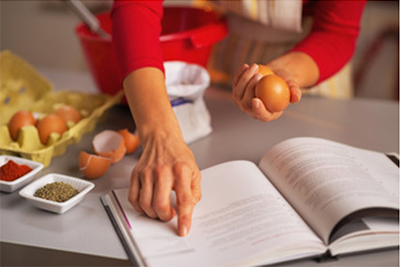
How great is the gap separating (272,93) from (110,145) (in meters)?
0.36

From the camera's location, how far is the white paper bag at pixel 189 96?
3.34 feet

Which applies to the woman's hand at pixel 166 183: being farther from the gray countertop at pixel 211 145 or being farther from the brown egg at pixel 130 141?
the brown egg at pixel 130 141

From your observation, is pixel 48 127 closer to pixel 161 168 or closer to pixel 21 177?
pixel 21 177

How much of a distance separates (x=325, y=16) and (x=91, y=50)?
Result: 571 millimetres

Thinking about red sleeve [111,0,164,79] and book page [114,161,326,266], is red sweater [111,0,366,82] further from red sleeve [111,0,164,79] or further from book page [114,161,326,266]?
book page [114,161,326,266]

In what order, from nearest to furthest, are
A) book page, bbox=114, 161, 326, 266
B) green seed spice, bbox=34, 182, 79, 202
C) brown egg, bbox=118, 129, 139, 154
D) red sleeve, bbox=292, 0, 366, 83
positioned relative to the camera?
1. book page, bbox=114, 161, 326, 266
2. green seed spice, bbox=34, 182, 79, 202
3. brown egg, bbox=118, 129, 139, 154
4. red sleeve, bbox=292, 0, 366, 83

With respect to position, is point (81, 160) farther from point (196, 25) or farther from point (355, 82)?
point (355, 82)

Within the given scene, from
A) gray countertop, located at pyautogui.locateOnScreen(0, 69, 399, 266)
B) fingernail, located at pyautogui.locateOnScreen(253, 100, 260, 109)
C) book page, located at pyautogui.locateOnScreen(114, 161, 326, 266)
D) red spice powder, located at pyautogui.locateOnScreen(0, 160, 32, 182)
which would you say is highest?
fingernail, located at pyautogui.locateOnScreen(253, 100, 260, 109)

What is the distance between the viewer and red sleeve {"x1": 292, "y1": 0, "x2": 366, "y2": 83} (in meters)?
1.07

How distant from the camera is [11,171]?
0.82 meters

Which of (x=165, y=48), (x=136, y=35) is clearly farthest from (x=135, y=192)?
(x=165, y=48)

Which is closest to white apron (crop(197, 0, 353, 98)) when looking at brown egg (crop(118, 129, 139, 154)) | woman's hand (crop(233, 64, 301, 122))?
woman's hand (crop(233, 64, 301, 122))

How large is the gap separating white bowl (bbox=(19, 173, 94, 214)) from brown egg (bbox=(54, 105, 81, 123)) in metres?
0.25

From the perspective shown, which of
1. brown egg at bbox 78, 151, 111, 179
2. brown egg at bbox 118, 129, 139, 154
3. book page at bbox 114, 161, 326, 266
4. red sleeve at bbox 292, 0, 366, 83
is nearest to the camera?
book page at bbox 114, 161, 326, 266
